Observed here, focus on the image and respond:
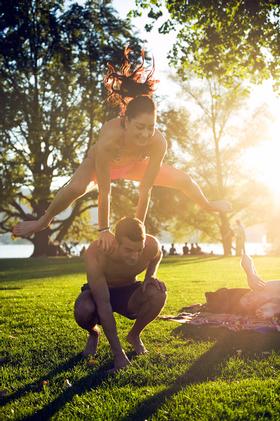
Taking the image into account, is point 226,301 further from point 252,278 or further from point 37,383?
point 37,383

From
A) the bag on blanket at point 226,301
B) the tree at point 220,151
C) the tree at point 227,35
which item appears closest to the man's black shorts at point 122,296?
the bag on blanket at point 226,301

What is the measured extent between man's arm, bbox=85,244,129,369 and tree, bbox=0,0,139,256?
24.4 m

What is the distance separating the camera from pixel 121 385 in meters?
4.34

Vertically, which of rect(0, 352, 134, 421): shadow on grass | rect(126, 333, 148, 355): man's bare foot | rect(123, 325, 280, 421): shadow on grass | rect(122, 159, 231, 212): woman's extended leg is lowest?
rect(123, 325, 280, 421): shadow on grass

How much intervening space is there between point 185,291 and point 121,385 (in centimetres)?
802

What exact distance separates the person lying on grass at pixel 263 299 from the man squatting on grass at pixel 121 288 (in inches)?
93.7

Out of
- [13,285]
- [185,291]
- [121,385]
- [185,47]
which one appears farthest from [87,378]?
[185,47]

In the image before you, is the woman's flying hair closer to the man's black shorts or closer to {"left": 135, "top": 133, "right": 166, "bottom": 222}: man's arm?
{"left": 135, "top": 133, "right": 166, "bottom": 222}: man's arm

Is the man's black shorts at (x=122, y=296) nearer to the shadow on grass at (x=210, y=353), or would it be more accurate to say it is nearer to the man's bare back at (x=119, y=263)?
the man's bare back at (x=119, y=263)

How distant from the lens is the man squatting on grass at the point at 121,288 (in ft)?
16.4

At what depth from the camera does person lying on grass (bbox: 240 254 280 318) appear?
720 cm

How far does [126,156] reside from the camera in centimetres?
625

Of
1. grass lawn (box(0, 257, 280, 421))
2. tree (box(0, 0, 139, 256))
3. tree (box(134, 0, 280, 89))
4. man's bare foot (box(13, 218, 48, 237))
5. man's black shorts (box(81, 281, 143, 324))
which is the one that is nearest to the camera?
grass lawn (box(0, 257, 280, 421))

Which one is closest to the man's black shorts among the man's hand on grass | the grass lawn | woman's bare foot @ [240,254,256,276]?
the man's hand on grass
